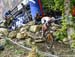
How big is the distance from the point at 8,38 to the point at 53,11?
6.50ft

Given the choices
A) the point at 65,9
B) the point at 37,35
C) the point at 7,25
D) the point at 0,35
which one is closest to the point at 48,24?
the point at 37,35

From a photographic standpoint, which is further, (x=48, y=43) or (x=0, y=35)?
(x=0, y=35)

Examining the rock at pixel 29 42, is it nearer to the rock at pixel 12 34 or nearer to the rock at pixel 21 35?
the rock at pixel 21 35

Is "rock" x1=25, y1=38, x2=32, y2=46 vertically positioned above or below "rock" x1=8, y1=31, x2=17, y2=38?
below

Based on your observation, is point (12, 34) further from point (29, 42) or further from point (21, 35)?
point (29, 42)

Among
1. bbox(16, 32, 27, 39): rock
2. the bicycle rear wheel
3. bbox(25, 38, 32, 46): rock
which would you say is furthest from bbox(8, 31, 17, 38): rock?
the bicycle rear wheel

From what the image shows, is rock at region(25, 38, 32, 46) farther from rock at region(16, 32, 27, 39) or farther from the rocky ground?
rock at region(16, 32, 27, 39)

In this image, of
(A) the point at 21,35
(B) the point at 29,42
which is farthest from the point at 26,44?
(A) the point at 21,35

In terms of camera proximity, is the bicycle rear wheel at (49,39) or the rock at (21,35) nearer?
Result: the bicycle rear wheel at (49,39)

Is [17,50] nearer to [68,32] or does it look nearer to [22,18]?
[68,32]

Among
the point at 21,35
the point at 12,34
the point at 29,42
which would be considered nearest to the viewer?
the point at 29,42

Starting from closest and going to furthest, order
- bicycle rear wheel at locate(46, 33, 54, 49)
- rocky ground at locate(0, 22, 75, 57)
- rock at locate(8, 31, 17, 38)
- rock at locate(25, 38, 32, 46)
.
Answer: rocky ground at locate(0, 22, 75, 57)
bicycle rear wheel at locate(46, 33, 54, 49)
rock at locate(25, 38, 32, 46)
rock at locate(8, 31, 17, 38)

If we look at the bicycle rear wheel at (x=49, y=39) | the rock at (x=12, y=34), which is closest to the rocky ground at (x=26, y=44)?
the rock at (x=12, y=34)

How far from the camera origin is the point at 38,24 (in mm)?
8938
